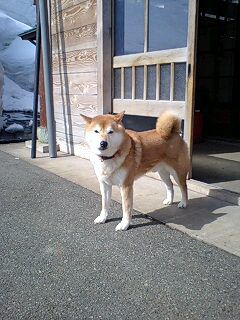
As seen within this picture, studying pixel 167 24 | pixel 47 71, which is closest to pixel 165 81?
pixel 167 24

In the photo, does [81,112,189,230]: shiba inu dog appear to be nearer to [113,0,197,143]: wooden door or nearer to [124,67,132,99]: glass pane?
[113,0,197,143]: wooden door

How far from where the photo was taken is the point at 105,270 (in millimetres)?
2273

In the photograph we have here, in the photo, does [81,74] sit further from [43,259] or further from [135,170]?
[43,259]

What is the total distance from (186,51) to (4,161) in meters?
3.53

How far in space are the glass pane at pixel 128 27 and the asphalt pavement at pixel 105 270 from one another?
2.39 m

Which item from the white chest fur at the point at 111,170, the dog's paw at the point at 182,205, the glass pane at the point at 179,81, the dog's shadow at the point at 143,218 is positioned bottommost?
the dog's shadow at the point at 143,218

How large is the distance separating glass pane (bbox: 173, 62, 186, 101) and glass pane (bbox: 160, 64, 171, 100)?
0.11 meters

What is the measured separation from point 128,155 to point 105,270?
102 centimetres

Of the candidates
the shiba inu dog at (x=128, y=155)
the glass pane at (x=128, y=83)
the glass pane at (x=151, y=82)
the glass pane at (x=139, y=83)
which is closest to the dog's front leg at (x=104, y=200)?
the shiba inu dog at (x=128, y=155)

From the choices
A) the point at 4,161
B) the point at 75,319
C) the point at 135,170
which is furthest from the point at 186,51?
the point at 4,161

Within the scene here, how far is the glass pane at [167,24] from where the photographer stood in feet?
12.5

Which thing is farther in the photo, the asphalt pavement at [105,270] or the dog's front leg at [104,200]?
the dog's front leg at [104,200]

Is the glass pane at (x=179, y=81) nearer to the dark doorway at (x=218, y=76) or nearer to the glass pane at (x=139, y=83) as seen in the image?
the glass pane at (x=139, y=83)

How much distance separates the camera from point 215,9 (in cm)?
740
